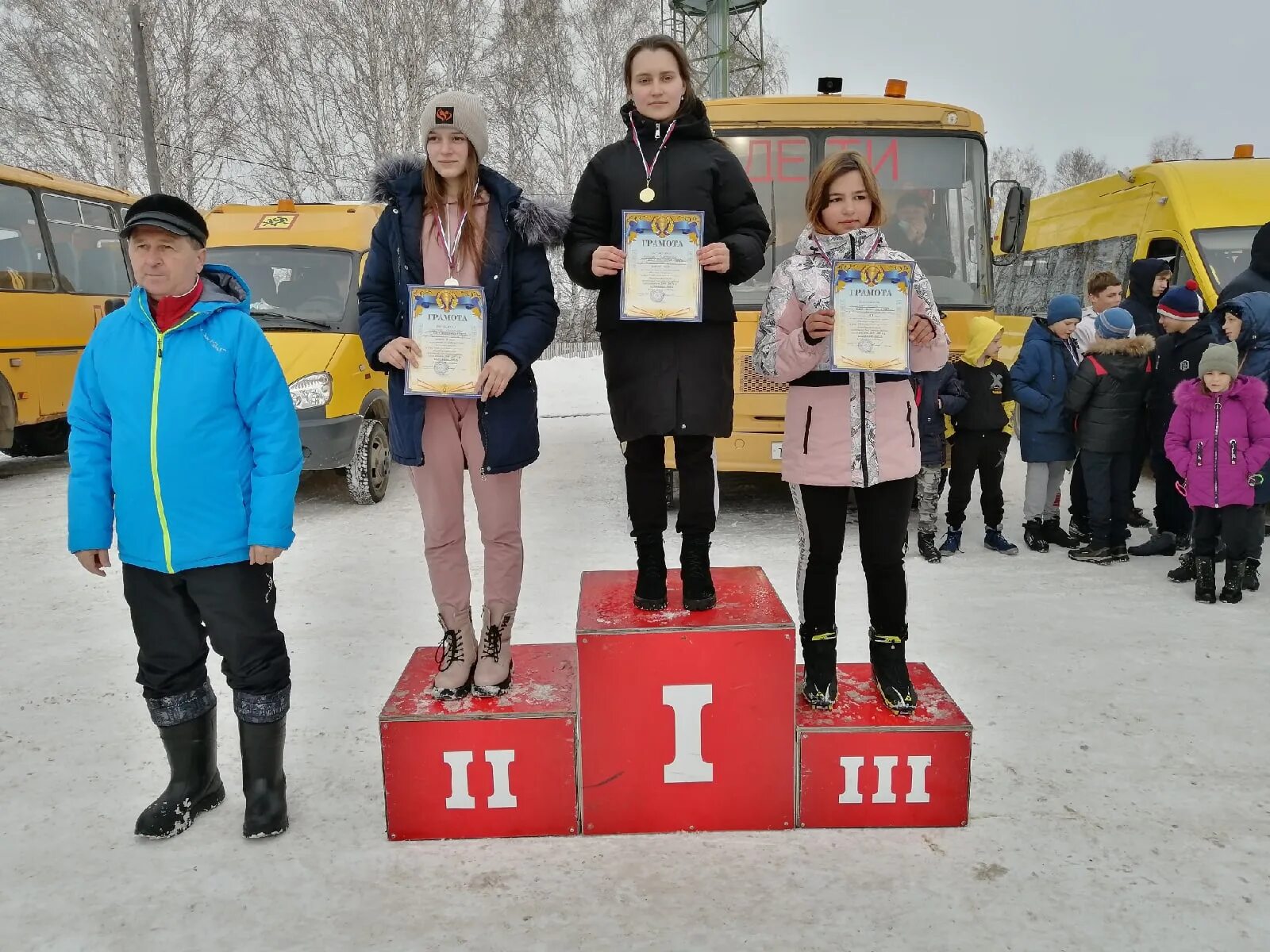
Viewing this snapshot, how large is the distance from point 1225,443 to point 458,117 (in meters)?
4.51

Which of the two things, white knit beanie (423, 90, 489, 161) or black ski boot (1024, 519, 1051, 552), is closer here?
white knit beanie (423, 90, 489, 161)

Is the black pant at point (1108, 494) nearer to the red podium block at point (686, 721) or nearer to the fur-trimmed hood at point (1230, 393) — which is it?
the fur-trimmed hood at point (1230, 393)

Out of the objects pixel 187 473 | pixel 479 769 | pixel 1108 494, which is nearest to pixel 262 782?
pixel 479 769

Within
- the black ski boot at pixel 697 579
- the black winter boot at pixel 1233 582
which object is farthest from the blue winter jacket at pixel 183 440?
the black winter boot at pixel 1233 582

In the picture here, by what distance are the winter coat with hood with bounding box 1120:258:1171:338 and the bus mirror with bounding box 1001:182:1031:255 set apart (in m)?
0.90

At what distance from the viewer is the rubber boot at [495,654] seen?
2.98 metres

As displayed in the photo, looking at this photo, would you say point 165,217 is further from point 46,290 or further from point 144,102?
point 144,102

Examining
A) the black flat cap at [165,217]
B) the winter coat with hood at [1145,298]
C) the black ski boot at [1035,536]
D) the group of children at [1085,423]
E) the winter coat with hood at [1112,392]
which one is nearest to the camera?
the black flat cap at [165,217]

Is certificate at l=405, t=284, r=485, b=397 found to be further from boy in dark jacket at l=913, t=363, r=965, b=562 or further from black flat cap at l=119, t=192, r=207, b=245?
boy in dark jacket at l=913, t=363, r=965, b=562

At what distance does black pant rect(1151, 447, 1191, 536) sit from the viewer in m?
6.15

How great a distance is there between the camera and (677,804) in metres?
2.87

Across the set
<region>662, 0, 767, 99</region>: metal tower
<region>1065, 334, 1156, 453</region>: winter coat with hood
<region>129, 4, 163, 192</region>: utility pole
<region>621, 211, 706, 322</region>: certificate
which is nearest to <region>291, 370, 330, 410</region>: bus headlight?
<region>621, 211, 706, 322</region>: certificate

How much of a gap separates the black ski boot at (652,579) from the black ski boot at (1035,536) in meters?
4.14

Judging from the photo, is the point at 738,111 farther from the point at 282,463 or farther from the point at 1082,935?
the point at 1082,935
